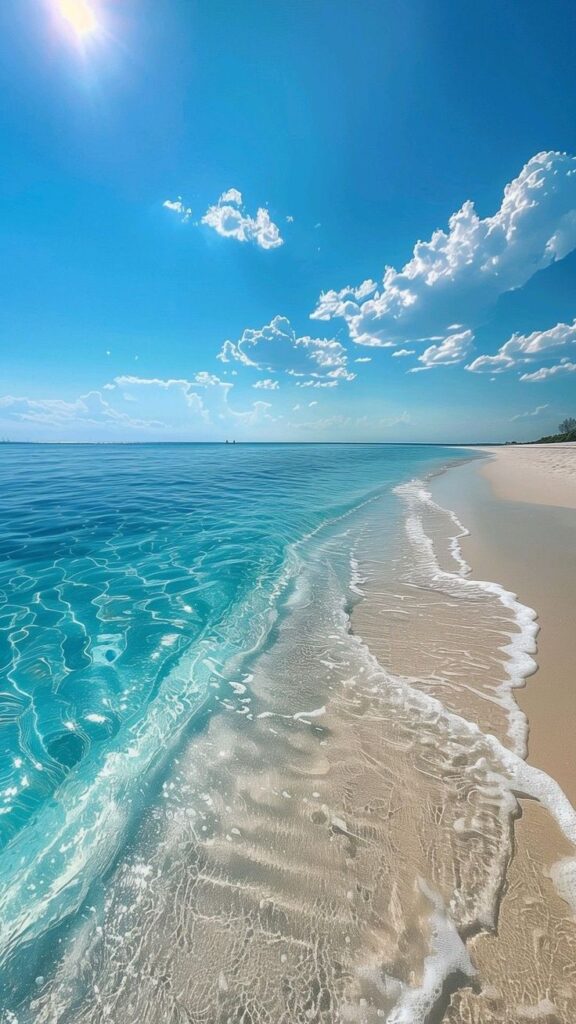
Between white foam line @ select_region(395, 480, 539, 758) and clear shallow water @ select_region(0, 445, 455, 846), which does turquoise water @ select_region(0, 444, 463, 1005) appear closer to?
clear shallow water @ select_region(0, 445, 455, 846)

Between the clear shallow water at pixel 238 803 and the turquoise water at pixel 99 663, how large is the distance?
0.07 feet

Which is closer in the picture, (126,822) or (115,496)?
(126,822)

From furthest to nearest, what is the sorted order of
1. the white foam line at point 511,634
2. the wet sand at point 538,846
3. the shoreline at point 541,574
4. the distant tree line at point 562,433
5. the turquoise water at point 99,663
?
the distant tree line at point 562,433, the white foam line at point 511,634, the shoreline at point 541,574, the turquoise water at point 99,663, the wet sand at point 538,846

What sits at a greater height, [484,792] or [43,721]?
[484,792]

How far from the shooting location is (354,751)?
2.81 meters

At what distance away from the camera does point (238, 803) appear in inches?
97.2

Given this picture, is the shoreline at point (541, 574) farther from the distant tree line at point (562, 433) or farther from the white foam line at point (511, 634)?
the distant tree line at point (562, 433)

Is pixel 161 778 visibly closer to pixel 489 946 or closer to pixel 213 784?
pixel 213 784

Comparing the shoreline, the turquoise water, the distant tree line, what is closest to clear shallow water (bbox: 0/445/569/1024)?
the turquoise water

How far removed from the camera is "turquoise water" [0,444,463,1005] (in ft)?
7.32

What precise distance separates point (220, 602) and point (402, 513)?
27.3 feet

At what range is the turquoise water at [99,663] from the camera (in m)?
2.23

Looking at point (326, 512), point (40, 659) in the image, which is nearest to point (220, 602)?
point (40, 659)

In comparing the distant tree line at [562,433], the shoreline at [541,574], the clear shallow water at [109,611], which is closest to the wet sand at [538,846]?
the shoreline at [541,574]
